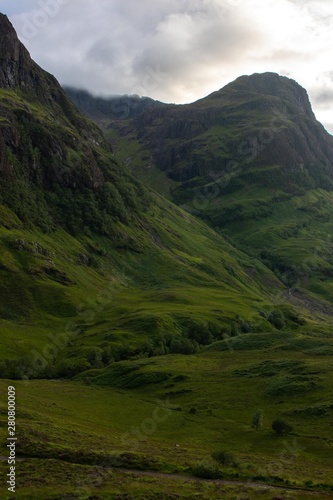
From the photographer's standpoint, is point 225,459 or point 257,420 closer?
point 225,459

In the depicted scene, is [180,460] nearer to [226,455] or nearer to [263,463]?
[226,455]

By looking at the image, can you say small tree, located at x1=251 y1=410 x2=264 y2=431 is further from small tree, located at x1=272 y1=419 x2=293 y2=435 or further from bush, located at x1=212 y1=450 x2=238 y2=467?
bush, located at x1=212 y1=450 x2=238 y2=467

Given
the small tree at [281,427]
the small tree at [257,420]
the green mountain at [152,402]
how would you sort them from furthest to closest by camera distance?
the small tree at [257,420] < the small tree at [281,427] < the green mountain at [152,402]

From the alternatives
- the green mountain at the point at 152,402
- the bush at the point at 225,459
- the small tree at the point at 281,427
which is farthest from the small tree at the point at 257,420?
the bush at the point at 225,459

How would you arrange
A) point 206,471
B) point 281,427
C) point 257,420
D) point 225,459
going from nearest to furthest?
point 206,471 → point 225,459 → point 281,427 → point 257,420

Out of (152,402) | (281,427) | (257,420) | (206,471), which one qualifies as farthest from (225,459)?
(152,402)

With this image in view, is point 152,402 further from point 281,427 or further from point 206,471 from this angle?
point 206,471

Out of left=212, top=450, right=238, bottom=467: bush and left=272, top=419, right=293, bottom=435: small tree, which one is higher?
left=212, top=450, right=238, bottom=467: bush

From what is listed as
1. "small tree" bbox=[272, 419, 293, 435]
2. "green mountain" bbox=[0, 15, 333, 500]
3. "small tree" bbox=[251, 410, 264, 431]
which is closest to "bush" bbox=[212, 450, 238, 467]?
"green mountain" bbox=[0, 15, 333, 500]

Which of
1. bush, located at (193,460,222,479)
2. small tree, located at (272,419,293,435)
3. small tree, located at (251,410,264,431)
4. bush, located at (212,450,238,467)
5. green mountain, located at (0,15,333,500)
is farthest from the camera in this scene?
small tree, located at (251,410,264,431)

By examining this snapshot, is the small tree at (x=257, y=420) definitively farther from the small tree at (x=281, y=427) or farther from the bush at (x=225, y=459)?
the bush at (x=225, y=459)

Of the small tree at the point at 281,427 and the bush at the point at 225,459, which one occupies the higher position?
the bush at the point at 225,459

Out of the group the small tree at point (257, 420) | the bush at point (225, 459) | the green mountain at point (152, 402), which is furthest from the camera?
the small tree at point (257, 420)

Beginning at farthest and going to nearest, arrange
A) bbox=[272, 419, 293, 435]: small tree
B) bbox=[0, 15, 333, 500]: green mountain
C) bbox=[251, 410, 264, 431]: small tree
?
bbox=[251, 410, 264, 431]: small tree < bbox=[272, 419, 293, 435]: small tree < bbox=[0, 15, 333, 500]: green mountain
